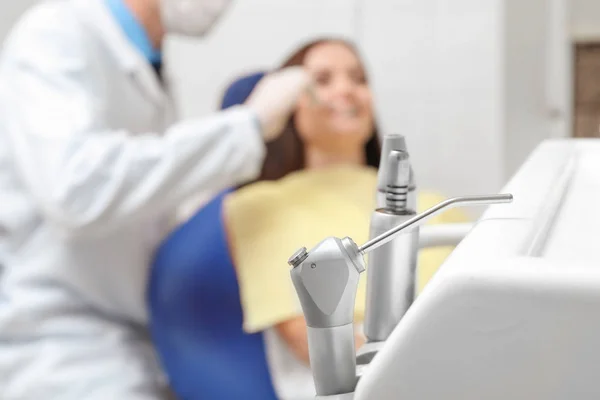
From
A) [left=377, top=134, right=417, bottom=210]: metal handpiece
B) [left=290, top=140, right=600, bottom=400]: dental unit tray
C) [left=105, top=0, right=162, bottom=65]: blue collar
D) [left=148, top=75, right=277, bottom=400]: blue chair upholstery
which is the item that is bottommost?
[left=148, top=75, right=277, bottom=400]: blue chair upholstery

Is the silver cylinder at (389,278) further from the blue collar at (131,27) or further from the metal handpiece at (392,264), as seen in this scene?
the blue collar at (131,27)

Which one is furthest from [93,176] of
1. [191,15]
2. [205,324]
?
[191,15]

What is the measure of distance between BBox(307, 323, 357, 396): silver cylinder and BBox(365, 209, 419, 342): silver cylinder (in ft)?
0.16

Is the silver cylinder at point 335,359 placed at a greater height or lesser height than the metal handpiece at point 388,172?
lesser

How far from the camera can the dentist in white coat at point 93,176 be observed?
0.90 meters

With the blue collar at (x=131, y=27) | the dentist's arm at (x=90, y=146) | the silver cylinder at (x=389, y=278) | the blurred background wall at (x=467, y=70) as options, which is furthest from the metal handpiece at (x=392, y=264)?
the blue collar at (x=131, y=27)

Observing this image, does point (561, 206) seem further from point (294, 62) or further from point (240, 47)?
point (240, 47)

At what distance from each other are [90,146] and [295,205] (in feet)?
0.99

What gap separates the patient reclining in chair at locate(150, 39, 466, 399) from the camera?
90 cm

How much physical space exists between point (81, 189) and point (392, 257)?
0.59 metres

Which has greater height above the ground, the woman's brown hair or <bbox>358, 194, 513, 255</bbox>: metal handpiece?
<bbox>358, 194, 513, 255</bbox>: metal handpiece

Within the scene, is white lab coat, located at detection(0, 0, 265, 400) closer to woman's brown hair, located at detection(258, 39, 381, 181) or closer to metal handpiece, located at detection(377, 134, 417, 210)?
woman's brown hair, located at detection(258, 39, 381, 181)

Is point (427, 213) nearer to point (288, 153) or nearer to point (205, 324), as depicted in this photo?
point (205, 324)

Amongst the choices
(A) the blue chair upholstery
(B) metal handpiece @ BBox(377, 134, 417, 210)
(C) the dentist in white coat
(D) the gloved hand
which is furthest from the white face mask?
(B) metal handpiece @ BBox(377, 134, 417, 210)
